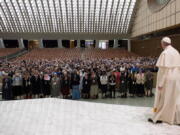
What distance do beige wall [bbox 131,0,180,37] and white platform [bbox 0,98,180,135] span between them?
15.8 metres

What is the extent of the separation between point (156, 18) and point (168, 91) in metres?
22.7

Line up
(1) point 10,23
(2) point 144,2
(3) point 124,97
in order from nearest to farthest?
(3) point 124,97
(2) point 144,2
(1) point 10,23

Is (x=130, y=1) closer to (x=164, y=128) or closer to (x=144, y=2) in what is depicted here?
(x=144, y=2)

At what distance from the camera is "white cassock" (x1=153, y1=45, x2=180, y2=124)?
514cm

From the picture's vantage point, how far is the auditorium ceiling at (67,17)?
3722cm

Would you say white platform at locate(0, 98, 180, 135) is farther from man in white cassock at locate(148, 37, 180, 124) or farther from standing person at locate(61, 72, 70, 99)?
standing person at locate(61, 72, 70, 99)

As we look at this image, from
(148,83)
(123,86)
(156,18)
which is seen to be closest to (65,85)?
(123,86)

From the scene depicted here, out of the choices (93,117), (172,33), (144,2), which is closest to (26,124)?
(93,117)

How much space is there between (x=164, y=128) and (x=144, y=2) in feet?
98.8

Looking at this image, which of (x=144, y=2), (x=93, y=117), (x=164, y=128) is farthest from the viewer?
(x=144, y=2)

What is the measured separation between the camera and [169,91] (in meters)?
5.16

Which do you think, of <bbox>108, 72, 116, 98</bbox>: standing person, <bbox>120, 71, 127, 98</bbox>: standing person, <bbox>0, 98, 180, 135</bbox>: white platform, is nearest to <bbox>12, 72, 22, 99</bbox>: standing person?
<bbox>0, 98, 180, 135</bbox>: white platform

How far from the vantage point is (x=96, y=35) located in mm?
43062

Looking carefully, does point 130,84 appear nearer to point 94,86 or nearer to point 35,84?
point 94,86
